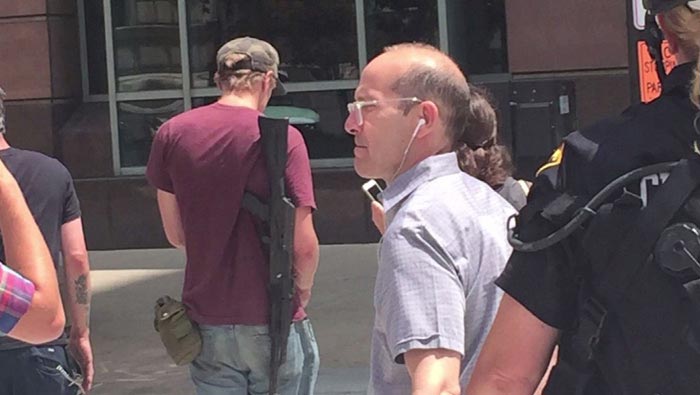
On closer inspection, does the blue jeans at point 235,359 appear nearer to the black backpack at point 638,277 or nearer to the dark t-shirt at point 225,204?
the dark t-shirt at point 225,204

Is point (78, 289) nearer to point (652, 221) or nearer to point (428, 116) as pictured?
point (428, 116)

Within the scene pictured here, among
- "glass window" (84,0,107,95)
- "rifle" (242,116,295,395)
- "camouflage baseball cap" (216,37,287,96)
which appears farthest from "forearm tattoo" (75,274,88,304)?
"glass window" (84,0,107,95)

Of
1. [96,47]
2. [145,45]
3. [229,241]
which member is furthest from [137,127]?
[229,241]

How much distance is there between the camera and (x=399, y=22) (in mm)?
12469

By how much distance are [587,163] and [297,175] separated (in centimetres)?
267

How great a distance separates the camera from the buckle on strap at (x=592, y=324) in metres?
1.80

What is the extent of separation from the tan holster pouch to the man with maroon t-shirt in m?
0.03

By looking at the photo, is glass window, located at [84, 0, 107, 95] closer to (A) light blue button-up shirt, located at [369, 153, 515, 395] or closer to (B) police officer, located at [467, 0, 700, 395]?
(A) light blue button-up shirt, located at [369, 153, 515, 395]

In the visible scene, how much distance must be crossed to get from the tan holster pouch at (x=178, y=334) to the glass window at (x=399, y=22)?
8237 mm

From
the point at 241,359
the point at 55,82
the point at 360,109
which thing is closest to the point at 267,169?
the point at 241,359

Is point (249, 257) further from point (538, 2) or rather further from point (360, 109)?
point (538, 2)

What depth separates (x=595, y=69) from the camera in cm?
1166

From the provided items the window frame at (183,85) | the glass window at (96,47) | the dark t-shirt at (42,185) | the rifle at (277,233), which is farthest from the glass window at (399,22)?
the dark t-shirt at (42,185)

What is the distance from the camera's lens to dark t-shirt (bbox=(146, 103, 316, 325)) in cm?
435
